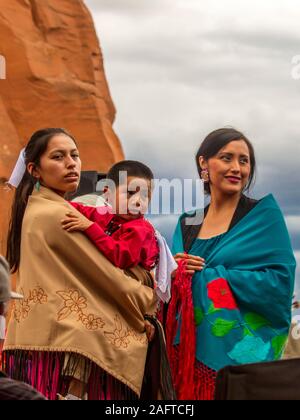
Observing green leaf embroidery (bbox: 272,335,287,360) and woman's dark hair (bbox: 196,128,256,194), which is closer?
green leaf embroidery (bbox: 272,335,287,360)

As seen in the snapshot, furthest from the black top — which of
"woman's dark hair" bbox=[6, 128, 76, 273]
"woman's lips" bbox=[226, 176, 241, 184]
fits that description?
"woman's dark hair" bbox=[6, 128, 76, 273]

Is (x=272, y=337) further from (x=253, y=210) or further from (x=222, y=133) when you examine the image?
(x=222, y=133)

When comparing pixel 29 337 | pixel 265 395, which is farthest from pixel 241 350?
pixel 265 395

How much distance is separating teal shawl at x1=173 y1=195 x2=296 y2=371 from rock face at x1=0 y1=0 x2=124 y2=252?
1548cm

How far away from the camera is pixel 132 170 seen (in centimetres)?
479

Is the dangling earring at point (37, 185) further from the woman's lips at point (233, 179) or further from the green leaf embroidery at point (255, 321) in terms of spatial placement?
the green leaf embroidery at point (255, 321)

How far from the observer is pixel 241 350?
504 centimetres

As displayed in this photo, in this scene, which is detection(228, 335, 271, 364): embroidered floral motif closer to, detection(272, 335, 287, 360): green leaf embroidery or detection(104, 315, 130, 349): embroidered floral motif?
detection(272, 335, 287, 360): green leaf embroidery

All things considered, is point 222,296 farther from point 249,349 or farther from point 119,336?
point 119,336

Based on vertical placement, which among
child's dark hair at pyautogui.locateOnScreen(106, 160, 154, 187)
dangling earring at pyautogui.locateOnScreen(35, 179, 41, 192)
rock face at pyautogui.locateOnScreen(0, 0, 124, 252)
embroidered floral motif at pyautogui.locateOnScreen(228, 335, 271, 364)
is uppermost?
rock face at pyautogui.locateOnScreen(0, 0, 124, 252)

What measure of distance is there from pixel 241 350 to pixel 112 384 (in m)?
0.73

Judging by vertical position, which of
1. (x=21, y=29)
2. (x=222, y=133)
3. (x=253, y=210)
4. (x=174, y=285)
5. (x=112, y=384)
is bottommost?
(x=112, y=384)

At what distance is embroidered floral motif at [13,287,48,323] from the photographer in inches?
180

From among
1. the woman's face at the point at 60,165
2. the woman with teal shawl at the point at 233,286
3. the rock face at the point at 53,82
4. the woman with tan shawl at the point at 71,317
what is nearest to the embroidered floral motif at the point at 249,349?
the woman with teal shawl at the point at 233,286
